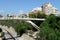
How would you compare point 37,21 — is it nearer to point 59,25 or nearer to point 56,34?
point 59,25

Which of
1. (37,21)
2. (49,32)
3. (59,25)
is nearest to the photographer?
(49,32)

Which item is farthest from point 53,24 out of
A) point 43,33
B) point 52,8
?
point 52,8

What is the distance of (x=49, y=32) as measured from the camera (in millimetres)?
10867

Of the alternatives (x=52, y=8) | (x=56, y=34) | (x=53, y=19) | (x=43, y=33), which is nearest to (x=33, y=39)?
(x=53, y=19)

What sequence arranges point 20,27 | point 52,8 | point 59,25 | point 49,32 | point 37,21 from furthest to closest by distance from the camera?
point 52,8 < point 37,21 < point 20,27 < point 59,25 < point 49,32

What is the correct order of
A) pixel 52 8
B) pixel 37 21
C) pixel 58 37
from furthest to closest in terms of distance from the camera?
1. pixel 52 8
2. pixel 37 21
3. pixel 58 37

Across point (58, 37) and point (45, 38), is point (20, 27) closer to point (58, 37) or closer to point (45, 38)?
point (45, 38)

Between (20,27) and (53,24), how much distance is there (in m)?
4.56

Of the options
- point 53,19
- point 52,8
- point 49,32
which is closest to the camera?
point 49,32

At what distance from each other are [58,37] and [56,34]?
311mm

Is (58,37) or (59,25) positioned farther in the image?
(59,25)

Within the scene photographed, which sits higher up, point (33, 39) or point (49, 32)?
point (49, 32)

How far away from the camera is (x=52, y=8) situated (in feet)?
145

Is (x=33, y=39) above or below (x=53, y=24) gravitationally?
below
